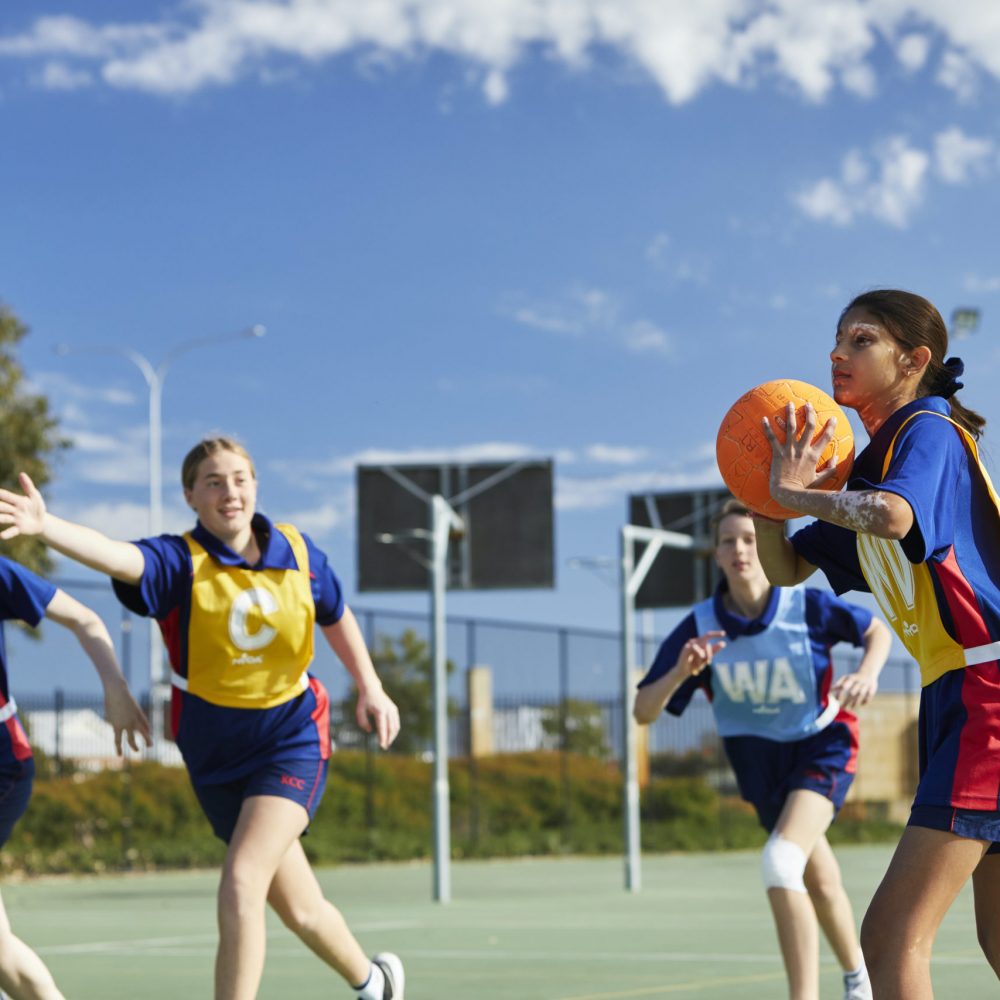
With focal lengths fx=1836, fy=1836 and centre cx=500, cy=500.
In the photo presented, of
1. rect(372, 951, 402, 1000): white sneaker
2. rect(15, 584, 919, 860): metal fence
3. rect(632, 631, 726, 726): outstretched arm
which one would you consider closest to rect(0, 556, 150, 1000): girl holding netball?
rect(372, 951, 402, 1000): white sneaker

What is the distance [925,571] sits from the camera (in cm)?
400

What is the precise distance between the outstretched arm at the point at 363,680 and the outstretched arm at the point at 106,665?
758mm

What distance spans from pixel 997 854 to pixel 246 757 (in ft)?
8.86

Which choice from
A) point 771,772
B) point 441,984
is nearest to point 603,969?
point 441,984

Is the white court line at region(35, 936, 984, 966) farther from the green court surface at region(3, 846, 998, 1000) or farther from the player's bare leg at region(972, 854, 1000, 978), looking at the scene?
the player's bare leg at region(972, 854, 1000, 978)

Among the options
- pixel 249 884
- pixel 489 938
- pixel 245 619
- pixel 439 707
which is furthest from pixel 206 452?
pixel 439 707

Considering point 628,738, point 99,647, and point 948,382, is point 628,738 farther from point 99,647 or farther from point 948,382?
point 948,382

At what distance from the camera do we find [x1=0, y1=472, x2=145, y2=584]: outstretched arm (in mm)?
4844

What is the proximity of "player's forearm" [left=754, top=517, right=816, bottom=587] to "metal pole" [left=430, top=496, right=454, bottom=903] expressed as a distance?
407 inches

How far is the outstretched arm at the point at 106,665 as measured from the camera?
5738 millimetres

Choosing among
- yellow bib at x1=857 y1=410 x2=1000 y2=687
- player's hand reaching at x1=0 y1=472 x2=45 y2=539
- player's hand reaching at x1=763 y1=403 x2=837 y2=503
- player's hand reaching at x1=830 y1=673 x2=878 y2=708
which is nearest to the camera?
yellow bib at x1=857 y1=410 x2=1000 y2=687

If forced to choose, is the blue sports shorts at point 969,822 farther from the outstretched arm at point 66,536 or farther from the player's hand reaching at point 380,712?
the player's hand reaching at point 380,712

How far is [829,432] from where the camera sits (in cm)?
428

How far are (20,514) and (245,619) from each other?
1220 millimetres
